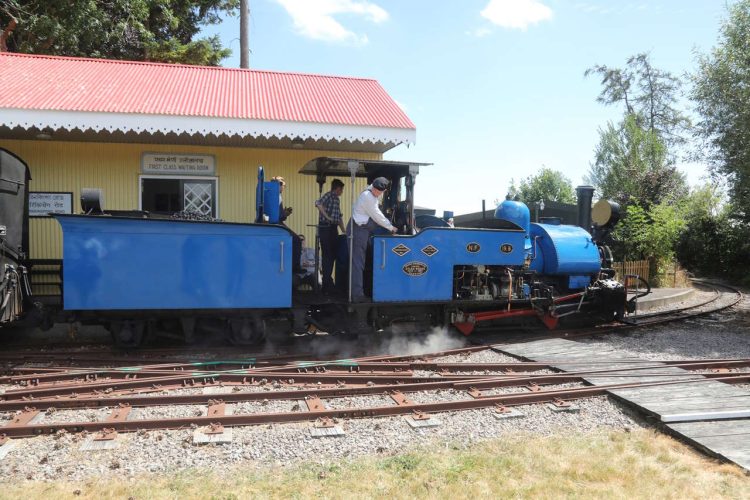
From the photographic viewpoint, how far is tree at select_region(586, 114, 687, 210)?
2511cm

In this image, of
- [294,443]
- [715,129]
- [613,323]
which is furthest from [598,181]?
[294,443]

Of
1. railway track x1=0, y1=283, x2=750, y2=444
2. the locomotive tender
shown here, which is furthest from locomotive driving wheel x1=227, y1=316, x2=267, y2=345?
railway track x1=0, y1=283, x2=750, y2=444

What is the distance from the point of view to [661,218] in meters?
19.5

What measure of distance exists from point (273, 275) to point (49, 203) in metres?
5.34

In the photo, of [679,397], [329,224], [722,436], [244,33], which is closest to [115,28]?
[244,33]

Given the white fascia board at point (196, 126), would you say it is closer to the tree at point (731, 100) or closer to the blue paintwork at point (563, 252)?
the blue paintwork at point (563, 252)

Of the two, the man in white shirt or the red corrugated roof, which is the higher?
the red corrugated roof

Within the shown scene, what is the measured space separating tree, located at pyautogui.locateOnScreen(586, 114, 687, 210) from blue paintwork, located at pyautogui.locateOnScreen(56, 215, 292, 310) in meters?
18.6

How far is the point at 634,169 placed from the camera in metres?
28.6

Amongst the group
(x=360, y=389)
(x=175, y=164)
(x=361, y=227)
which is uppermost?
(x=175, y=164)

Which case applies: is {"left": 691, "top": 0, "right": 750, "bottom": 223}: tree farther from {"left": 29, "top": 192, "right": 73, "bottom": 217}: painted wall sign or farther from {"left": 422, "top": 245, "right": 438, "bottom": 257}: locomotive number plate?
{"left": 29, "top": 192, "right": 73, "bottom": 217}: painted wall sign

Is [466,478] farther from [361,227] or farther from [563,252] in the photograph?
[563,252]

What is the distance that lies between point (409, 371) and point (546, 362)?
71.2 inches

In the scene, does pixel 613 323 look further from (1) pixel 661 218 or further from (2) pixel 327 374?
(1) pixel 661 218
